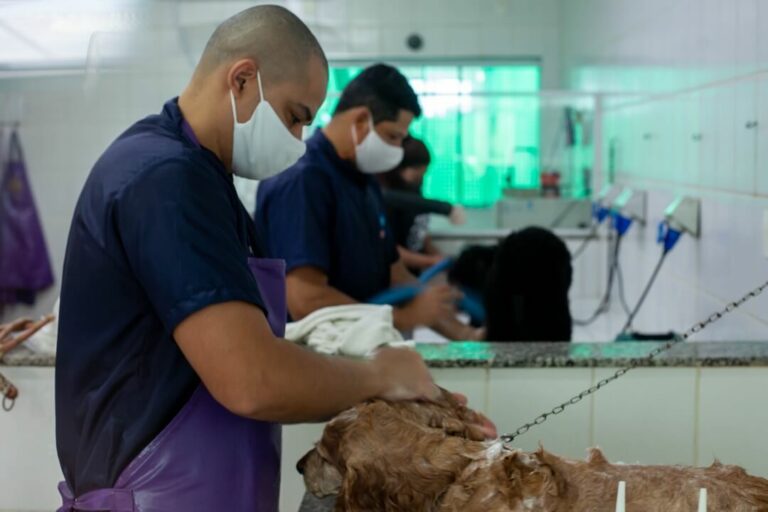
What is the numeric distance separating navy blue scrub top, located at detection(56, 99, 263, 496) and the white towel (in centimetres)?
53

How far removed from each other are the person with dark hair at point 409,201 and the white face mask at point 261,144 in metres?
Result: 2.46

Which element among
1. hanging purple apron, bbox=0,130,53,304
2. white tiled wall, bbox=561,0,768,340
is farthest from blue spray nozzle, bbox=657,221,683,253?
hanging purple apron, bbox=0,130,53,304

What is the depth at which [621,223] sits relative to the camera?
12.0 feet

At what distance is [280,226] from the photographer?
7.51 feet

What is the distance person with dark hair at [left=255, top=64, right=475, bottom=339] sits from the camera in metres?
2.26

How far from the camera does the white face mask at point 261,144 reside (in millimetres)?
1365

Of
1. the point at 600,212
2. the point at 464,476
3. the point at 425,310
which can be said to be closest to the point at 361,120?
the point at 425,310

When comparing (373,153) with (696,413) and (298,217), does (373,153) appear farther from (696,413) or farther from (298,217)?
(696,413)

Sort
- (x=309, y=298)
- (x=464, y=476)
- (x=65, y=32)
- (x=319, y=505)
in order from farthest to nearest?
(x=65, y=32) < (x=309, y=298) < (x=319, y=505) < (x=464, y=476)

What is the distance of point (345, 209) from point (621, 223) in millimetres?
1644

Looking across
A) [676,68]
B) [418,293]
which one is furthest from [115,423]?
[676,68]

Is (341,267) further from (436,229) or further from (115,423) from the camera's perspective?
(436,229)

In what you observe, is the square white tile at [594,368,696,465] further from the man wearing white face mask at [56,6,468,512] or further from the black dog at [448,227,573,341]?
the man wearing white face mask at [56,6,468,512]

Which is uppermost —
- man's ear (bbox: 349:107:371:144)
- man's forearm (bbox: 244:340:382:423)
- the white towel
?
man's ear (bbox: 349:107:371:144)
